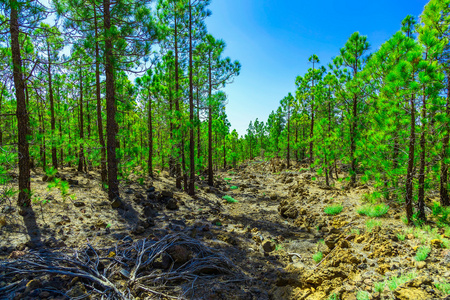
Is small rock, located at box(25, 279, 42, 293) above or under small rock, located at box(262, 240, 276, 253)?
above

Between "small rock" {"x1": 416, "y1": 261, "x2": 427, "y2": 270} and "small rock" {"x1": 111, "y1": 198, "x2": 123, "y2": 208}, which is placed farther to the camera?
"small rock" {"x1": 111, "y1": 198, "x2": 123, "y2": 208}

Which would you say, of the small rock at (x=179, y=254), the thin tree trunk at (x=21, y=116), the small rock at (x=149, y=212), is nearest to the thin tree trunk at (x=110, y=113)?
the small rock at (x=149, y=212)

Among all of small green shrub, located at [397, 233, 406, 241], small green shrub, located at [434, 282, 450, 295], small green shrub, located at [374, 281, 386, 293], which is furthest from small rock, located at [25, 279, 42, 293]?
small green shrub, located at [397, 233, 406, 241]

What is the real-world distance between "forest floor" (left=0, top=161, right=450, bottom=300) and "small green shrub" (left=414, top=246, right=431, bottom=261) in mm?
91

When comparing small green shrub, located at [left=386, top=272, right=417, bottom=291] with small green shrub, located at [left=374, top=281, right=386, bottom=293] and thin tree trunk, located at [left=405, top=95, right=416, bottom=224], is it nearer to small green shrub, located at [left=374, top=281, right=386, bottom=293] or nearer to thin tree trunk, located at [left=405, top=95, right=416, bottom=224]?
small green shrub, located at [left=374, top=281, right=386, bottom=293]

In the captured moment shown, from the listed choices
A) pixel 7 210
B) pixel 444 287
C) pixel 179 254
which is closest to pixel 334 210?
pixel 444 287

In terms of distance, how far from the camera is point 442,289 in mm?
2777

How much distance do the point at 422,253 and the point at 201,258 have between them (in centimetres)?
379

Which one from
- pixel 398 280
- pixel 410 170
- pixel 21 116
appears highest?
pixel 21 116

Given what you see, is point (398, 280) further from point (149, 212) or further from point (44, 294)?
point (149, 212)

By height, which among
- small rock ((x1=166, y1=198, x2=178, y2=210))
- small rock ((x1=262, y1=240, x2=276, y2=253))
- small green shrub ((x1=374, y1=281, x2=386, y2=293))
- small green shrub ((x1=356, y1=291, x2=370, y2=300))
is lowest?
small rock ((x1=262, y1=240, x2=276, y2=253))

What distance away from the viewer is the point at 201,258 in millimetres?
4102

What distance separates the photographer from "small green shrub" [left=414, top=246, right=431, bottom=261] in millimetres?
3590

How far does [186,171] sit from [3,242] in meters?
7.27
